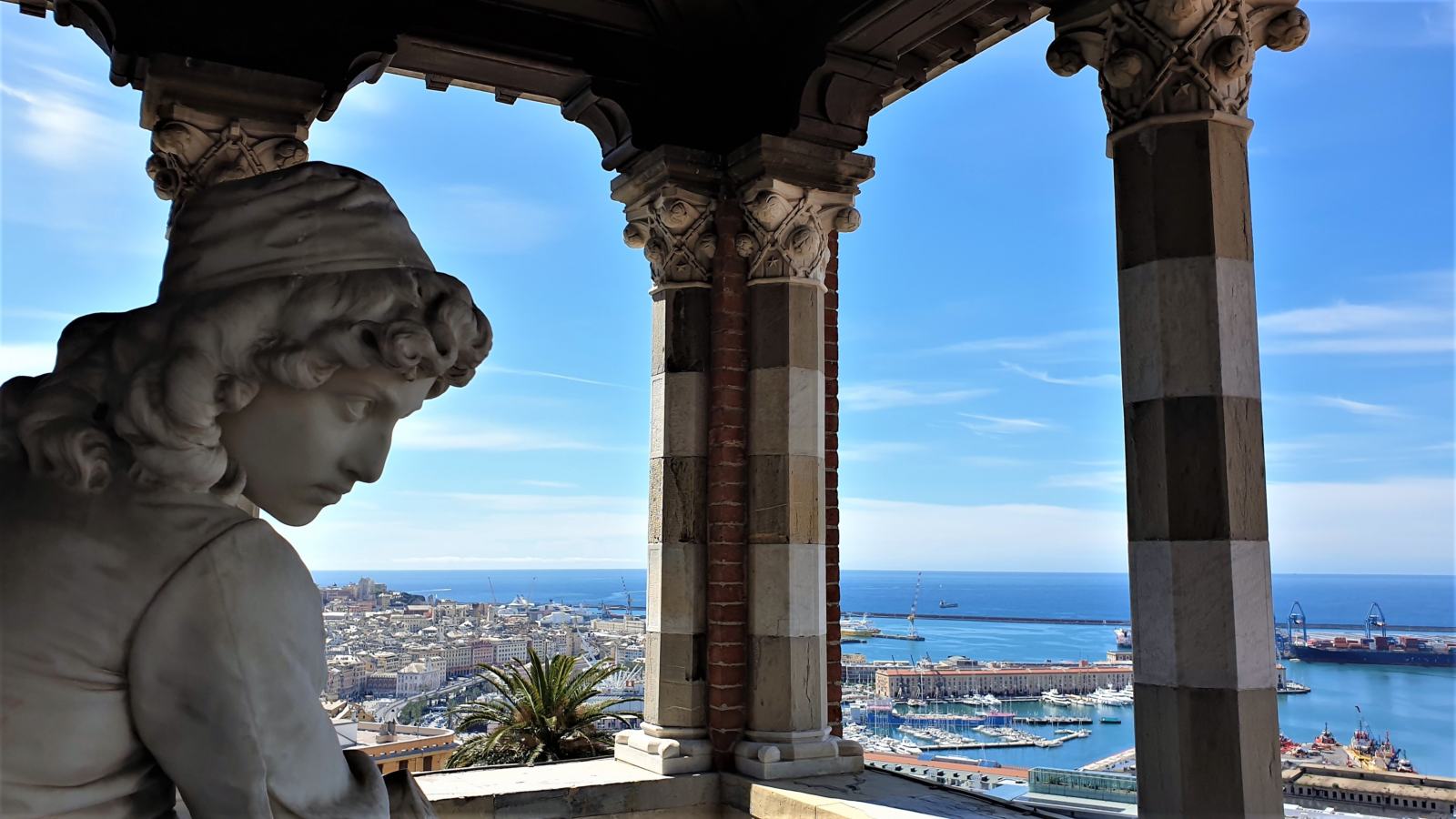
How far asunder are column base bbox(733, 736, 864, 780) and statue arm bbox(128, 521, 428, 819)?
11.5 feet

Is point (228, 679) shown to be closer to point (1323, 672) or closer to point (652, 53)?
point (652, 53)

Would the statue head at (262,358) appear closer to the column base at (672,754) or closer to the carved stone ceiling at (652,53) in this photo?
the carved stone ceiling at (652,53)

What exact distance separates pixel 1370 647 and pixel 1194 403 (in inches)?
137

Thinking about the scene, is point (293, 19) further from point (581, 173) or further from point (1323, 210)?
point (581, 173)

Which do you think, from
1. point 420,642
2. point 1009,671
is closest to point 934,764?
point 1009,671

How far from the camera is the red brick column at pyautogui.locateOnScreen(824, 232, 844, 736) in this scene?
15.3 feet

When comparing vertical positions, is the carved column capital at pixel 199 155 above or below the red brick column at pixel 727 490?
above

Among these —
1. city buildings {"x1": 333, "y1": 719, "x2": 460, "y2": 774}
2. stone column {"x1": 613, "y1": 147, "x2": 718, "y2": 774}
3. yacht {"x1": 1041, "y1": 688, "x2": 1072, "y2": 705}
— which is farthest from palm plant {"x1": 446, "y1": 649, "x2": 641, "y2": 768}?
stone column {"x1": 613, "y1": 147, "x2": 718, "y2": 774}

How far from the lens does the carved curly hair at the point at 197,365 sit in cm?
81

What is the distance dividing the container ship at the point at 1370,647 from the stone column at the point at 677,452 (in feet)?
9.49

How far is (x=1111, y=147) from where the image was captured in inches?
117

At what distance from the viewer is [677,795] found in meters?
4.14

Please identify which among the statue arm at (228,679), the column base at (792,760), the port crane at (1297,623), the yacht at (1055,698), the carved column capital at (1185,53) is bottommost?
the yacht at (1055,698)

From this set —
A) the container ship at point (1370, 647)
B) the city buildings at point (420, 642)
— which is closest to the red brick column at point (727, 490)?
the city buildings at point (420, 642)
